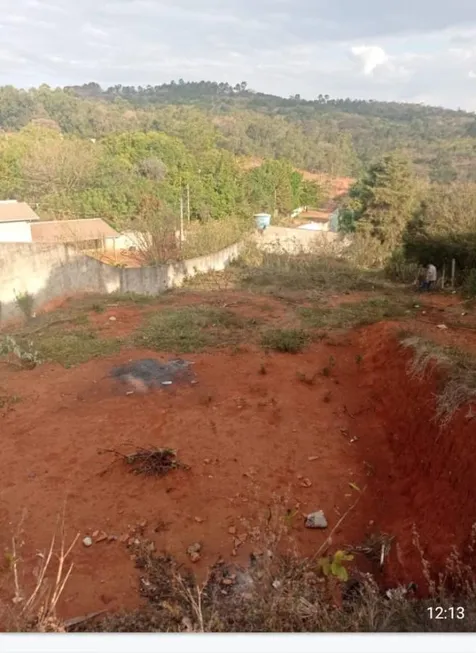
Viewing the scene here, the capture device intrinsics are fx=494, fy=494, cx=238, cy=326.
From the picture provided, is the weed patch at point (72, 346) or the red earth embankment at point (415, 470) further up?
the red earth embankment at point (415, 470)

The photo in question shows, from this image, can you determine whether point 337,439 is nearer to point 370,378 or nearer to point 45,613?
point 370,378

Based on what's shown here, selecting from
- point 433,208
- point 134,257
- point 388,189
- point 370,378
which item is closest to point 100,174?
point 134,257

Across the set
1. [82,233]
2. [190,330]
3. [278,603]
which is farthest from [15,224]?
[278,603]

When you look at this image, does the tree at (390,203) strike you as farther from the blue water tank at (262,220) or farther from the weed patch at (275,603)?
the weed patch at (275,603)

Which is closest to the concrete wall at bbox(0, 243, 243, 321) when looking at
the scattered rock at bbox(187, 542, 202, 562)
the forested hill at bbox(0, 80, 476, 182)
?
the scattered rock at bbox(187, 542, 202, 562)

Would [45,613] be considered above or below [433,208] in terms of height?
below

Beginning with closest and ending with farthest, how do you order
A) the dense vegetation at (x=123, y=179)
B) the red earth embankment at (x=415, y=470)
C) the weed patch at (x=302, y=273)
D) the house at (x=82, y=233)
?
the red earth embankment at (x=415, y=470) < the weed patch at (x=302, y=273) < the house at (x=82, y=233) < the dense vegetation at (x=123, y=179)

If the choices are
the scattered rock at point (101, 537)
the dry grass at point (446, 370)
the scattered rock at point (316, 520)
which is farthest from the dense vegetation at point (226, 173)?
the scattered rock at point (101, 537)
